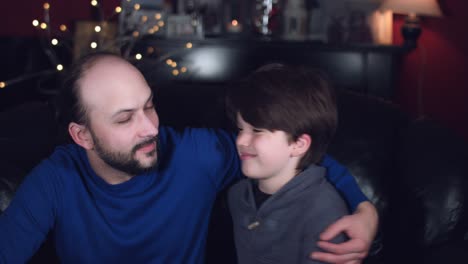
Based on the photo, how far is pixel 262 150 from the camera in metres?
1.30

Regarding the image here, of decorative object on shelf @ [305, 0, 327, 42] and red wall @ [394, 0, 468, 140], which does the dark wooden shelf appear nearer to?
decorative object on shelf @ [305, 0, 327, 42]

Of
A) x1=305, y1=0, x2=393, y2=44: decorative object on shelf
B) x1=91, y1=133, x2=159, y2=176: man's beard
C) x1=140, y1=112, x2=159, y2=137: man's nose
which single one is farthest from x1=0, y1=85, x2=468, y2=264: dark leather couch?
x1=305, y1=0, x2=393, y2=44: decorative object on shelf

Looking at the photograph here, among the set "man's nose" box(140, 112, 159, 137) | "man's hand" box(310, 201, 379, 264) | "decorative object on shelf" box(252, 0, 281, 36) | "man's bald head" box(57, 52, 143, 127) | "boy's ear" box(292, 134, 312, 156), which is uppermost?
"decorative object on shelf" box(252, 0, 281, 36)

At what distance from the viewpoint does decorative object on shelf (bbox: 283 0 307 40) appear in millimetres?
3098

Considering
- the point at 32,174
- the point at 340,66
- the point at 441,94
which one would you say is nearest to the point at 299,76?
the point at 32,174

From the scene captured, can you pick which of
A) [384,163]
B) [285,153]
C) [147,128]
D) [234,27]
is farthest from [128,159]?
[234,27]

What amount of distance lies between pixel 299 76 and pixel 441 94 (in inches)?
90.1

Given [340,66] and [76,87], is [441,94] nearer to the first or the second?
[340,66]

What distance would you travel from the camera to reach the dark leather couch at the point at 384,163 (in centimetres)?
151

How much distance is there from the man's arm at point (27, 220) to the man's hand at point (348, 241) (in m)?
0.62

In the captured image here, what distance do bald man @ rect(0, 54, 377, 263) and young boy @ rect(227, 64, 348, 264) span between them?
0.12 m

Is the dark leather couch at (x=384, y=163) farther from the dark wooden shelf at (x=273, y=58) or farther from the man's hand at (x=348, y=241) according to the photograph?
the dark wooden shelf at (x=273, y=58)

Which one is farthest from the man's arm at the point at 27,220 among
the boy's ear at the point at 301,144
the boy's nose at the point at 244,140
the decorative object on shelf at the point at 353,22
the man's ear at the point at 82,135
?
the decorative object on shelf at the point at 353,22

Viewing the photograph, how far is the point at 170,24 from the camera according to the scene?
10.2 feet
